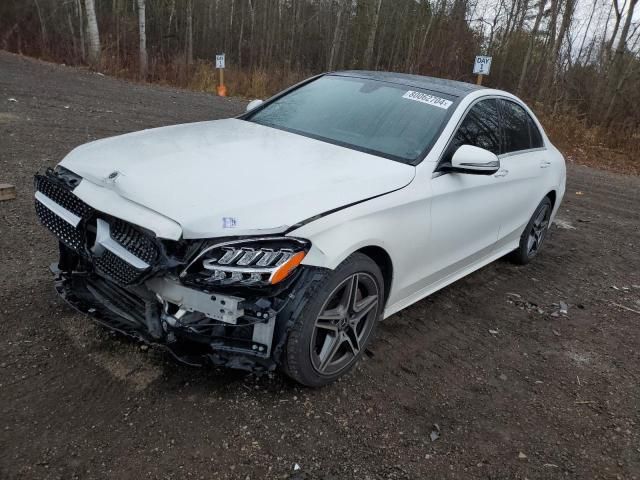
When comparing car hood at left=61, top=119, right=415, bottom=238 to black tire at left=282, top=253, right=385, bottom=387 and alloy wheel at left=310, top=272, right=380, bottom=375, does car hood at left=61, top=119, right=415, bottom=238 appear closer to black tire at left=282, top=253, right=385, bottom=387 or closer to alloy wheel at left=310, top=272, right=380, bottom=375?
black tire at left=282, top=253, right=385, bottom=387

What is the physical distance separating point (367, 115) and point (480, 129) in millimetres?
892

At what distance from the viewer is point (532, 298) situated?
14.8ft

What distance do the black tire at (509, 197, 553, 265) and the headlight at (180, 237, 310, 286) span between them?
333 centimetres

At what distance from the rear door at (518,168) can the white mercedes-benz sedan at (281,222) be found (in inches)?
11.7

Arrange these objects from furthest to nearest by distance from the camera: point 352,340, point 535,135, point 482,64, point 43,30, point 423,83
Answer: point 43,30, point 482,64, point 535,135, point 423,83, point 352,340

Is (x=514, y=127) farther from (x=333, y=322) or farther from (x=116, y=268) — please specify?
(x=116, y=268)

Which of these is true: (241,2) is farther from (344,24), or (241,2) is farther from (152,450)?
(152,450)

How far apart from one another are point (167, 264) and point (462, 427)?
1.76 m

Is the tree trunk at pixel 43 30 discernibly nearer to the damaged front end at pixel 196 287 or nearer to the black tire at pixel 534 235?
the black tire at pixel 534 235

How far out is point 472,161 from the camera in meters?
3.25

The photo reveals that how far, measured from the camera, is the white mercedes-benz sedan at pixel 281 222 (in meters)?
2.36

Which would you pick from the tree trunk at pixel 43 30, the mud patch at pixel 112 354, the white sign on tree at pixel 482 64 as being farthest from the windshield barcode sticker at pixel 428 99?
the tree trunk at pixel 43 30

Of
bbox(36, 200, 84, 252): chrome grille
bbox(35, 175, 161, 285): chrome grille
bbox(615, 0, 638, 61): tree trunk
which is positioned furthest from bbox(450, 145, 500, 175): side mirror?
bbox(615, 0, 638, 61): tree trunk

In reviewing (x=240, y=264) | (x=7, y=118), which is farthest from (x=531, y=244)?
(x=7, y=118)
